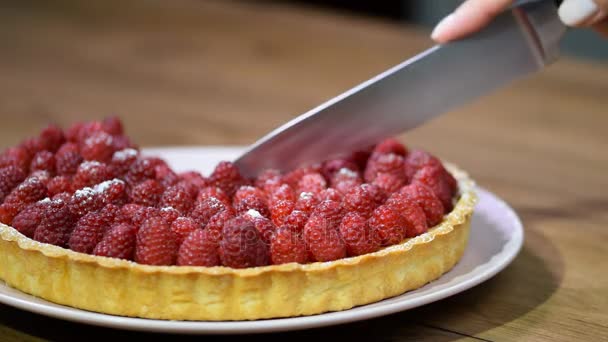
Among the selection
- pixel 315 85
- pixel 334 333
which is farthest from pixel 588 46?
pixel 334 333

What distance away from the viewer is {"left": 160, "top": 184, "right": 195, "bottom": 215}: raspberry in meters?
1.91

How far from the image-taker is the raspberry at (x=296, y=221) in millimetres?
1803

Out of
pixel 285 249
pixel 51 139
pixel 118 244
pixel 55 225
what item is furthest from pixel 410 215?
pixel 51 139

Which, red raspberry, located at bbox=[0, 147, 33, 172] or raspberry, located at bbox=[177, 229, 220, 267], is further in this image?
red raspberry, located at bbox=[0, 147, 33, 172]

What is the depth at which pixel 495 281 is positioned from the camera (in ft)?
6.84

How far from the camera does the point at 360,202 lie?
189 centimetres

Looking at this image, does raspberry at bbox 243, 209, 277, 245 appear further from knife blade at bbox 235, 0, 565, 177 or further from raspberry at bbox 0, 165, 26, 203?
raspberry at bbox 0, 165, 26, 203

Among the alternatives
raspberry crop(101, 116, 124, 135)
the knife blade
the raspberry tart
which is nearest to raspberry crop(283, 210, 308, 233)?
the raspberry tart

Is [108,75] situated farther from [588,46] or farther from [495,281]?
[588,46]

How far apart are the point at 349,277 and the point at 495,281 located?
501 mm

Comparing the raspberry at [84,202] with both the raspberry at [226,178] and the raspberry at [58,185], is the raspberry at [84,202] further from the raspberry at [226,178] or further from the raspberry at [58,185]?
the raspberry at [226,178]

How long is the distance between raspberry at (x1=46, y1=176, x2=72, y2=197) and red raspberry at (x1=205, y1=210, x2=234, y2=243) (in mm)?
385

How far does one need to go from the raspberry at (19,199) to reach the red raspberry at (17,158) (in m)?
0.21

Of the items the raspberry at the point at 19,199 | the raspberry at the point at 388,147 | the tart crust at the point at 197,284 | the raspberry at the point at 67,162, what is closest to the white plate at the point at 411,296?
the tart crust at the point at 197,284
